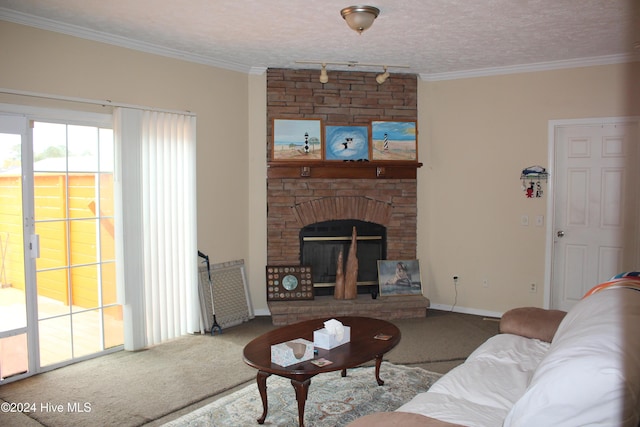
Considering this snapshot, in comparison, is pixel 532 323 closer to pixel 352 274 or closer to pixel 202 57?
pixel 352 274

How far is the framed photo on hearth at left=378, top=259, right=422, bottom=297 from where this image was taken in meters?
5.57

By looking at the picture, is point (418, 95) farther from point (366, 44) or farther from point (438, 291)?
point (438, 291)

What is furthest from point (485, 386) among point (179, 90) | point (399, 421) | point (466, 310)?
point (179, 90)

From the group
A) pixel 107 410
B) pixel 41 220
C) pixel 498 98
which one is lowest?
pixel 107 410

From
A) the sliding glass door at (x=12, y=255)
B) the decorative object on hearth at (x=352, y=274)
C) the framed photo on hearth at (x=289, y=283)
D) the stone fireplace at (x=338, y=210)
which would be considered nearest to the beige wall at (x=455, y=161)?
the stone fireplace at (x=338, y=210)

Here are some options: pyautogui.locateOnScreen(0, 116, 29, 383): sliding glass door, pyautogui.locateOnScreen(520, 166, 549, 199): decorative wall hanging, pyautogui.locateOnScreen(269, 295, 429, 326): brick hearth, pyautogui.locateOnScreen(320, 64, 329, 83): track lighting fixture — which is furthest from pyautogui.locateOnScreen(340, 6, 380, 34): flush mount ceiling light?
pyautogui.locateOnScreen(269, 295, 429, 326): brick hearth

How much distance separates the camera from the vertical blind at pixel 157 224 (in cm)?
434

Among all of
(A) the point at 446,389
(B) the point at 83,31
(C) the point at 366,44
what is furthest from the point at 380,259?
(B) the point at 83,31

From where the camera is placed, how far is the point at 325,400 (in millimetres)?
3412

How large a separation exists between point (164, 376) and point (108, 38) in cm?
266

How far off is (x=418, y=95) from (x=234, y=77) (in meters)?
2.00

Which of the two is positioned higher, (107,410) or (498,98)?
(498,98)

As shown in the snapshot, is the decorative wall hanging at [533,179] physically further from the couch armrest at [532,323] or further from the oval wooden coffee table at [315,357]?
the oval wooden coffee table at [315,357]

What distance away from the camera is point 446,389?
2611 millimetres
